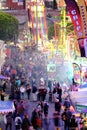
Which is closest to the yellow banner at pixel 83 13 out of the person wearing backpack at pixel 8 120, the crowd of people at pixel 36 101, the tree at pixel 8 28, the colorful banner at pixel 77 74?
the crowd of people at pixel 36 101

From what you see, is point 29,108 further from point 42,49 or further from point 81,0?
point 42,49

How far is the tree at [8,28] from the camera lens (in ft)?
262

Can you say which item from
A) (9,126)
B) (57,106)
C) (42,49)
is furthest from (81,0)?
(42,49)

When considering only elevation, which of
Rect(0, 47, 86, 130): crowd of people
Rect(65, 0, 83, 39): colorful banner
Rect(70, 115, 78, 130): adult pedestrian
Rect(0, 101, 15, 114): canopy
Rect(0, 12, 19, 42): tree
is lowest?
Rect(0, 12, 19, 42): tree

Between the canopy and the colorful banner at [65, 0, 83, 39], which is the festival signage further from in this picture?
the canopy

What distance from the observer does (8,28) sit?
267ft

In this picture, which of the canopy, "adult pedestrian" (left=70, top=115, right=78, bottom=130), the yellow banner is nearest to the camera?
the canopy

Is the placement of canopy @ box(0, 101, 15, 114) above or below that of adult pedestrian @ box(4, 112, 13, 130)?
above

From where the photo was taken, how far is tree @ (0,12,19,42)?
79.8m

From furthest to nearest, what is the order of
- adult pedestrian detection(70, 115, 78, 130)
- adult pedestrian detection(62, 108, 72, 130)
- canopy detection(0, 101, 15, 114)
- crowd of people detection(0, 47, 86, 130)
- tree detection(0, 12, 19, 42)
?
tree detection(0, 12, 19, 42) → adult pedestrian detection(62, 108, 72, 130) → crowd of people detection(0, 47, 86, 130) → adult pedestrian detection(70, 115, 78, 130) → canopy detection(0, 101, 15, 114)

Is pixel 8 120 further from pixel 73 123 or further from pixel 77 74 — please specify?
pixel 77 74

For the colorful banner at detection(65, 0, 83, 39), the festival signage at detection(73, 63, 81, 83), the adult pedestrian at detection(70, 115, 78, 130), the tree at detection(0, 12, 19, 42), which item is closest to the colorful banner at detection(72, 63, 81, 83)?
the festival signage at detection(73, 63, 81, 83)

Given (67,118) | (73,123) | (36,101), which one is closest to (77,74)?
(36,101)

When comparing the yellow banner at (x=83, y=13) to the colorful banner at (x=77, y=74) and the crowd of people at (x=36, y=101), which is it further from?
the colorful banner at (x=77, y=74)
